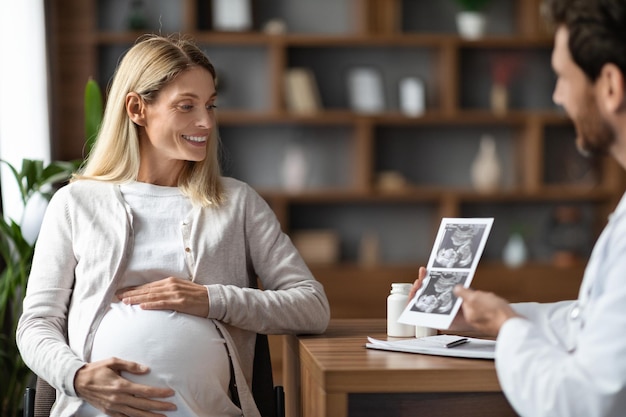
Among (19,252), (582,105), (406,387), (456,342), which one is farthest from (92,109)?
(582,105)

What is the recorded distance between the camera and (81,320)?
2.10 metres

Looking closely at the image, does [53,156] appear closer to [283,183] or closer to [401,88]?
[283,183]

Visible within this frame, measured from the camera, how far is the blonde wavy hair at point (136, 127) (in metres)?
2.26

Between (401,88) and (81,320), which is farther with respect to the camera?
(401,88)

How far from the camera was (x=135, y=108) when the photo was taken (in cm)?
232

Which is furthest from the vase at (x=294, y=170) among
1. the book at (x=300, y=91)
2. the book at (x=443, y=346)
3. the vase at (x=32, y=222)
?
the book at (x=443, y=346)

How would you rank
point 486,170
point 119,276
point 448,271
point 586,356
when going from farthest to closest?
point 486,170
point 119,276
point 448,271
point 586,356

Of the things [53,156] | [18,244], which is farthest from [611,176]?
[18,244]

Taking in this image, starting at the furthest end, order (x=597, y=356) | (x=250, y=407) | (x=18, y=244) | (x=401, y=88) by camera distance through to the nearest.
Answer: (x=401, y=88), (x=18, y=244), (x=250, y=407), (x=597, y=356)

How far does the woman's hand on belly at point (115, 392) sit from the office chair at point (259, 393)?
19cm

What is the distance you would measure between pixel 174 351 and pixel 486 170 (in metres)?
3.98

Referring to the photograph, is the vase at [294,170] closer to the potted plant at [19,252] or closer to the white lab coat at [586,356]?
the potted plant at [19,252]

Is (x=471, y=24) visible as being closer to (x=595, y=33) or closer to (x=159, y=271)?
(x=159, y=271)

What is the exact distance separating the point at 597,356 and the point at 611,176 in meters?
4.66
